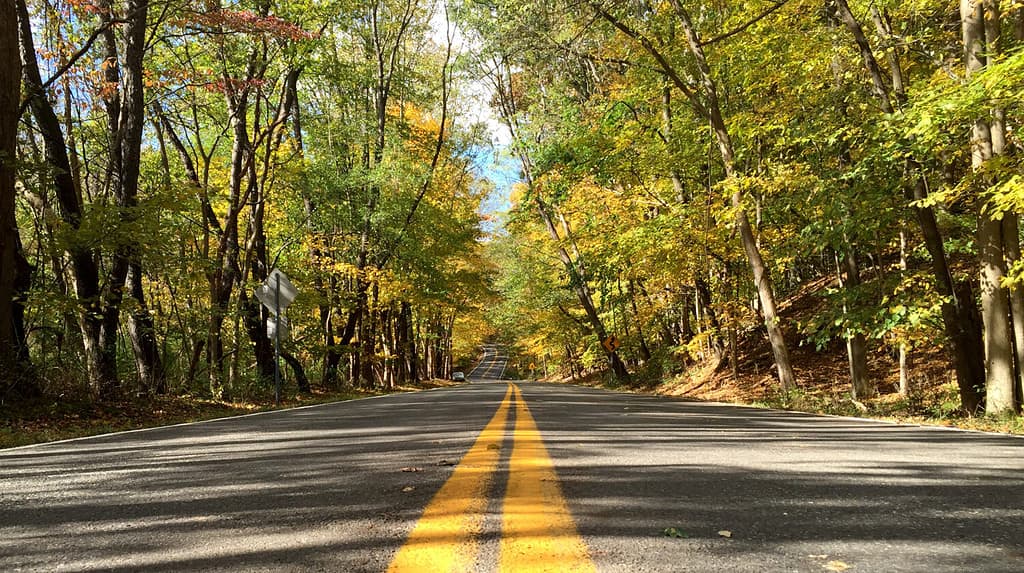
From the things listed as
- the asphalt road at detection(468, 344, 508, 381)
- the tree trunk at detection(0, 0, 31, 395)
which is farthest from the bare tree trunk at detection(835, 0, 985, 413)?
the asphalt road at detection(468, 344, 508, 381)

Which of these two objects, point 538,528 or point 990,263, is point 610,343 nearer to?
point 990,263

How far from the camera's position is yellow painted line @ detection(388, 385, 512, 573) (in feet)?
5.49

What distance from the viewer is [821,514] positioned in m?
2.21

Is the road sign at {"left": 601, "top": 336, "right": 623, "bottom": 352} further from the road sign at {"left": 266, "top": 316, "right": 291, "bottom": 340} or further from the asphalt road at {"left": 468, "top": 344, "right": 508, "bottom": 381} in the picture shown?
the asphalt road at {"left": 468, "top": 344, "right": 508, "bottom": 381}

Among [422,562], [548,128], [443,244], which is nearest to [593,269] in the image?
[548,128]

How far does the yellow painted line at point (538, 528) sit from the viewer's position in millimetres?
1647

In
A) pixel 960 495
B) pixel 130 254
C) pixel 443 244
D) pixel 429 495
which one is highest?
pixel 443 244

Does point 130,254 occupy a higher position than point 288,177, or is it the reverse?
point 288,177

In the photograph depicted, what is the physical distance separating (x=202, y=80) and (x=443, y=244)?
1075 cm

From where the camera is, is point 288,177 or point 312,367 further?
point 312,367

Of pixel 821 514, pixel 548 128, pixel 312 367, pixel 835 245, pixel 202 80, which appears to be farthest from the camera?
pixel 312 367

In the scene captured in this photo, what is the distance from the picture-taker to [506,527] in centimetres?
202

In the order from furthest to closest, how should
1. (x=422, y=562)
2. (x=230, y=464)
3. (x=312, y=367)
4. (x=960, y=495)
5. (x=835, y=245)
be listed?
(x=312, y=367) < (x=835, y=245) < (x=230, y=464) < (x=960, y=495) < (x=422, y=562)

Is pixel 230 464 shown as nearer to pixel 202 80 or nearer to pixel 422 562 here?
pixel 422 562
